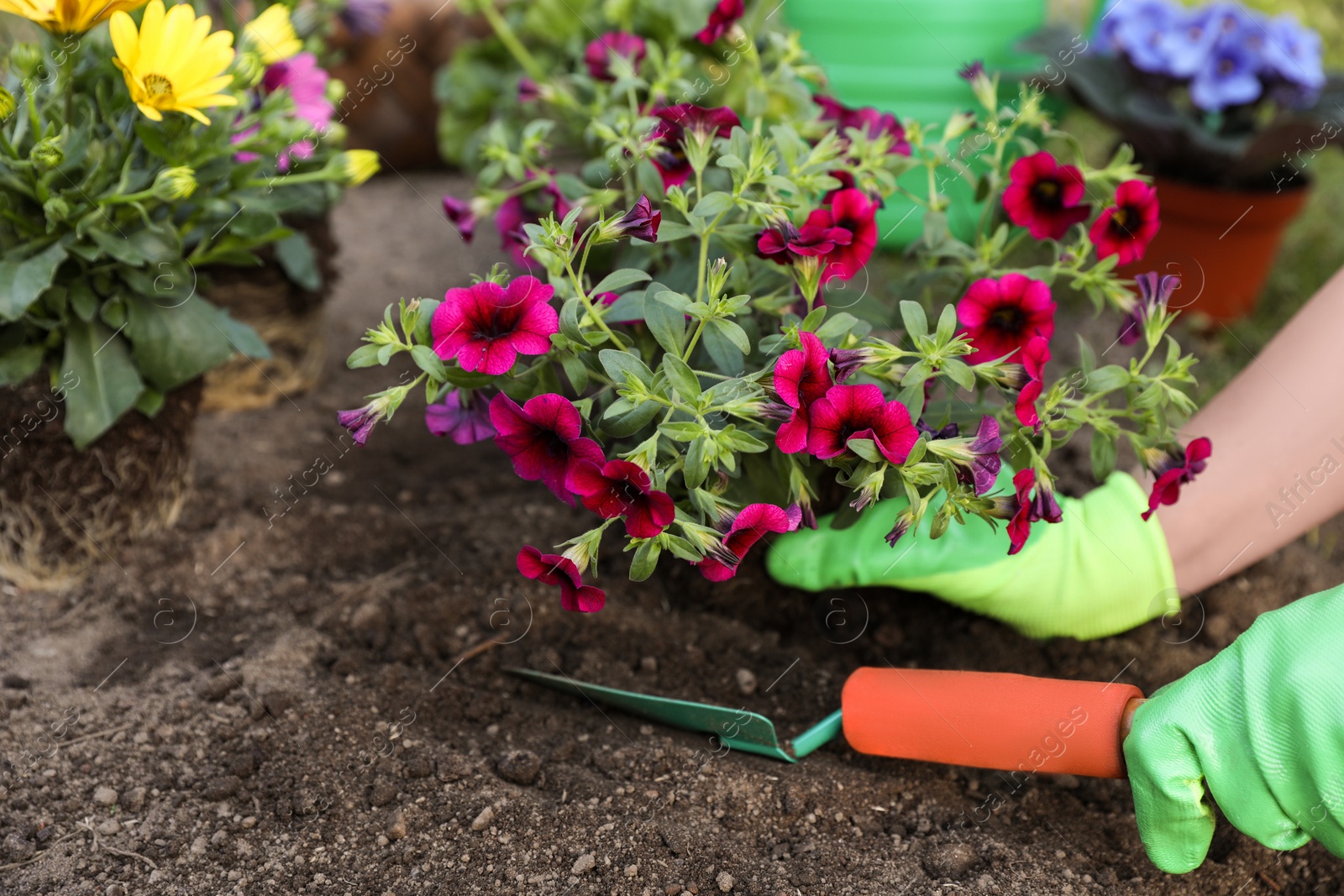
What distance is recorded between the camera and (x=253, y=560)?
1.37 meters

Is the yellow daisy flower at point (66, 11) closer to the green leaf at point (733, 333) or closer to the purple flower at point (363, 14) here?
the green leaf at point (733, 333)

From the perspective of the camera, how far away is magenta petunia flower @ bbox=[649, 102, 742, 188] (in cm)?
102

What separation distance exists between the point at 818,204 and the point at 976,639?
1.88 ft

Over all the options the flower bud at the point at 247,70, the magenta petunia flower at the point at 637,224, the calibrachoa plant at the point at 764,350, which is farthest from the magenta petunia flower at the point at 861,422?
the flower bud at the point at 247,70

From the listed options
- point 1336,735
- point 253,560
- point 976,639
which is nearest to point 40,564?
point 253,560

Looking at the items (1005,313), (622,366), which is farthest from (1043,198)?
(622,366)

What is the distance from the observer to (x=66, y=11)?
0.99 metres

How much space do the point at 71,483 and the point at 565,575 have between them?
0.77m

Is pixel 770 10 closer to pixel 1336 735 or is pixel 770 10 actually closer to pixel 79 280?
pixel 79 280

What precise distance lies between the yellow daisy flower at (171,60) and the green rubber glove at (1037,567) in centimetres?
82

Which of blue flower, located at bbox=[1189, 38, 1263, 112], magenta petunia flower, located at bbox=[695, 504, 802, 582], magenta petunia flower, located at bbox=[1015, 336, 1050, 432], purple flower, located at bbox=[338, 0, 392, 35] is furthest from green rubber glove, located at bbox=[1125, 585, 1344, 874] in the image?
purple flower, located at bbox=[338, 0, 392, 35]

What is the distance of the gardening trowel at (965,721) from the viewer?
951mm

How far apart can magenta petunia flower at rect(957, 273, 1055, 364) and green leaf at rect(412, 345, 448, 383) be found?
487mm

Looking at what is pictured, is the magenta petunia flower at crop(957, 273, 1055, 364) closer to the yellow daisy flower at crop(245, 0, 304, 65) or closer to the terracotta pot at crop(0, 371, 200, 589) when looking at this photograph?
the yellow daisy flower at crop(245, 0, 304, 65)
